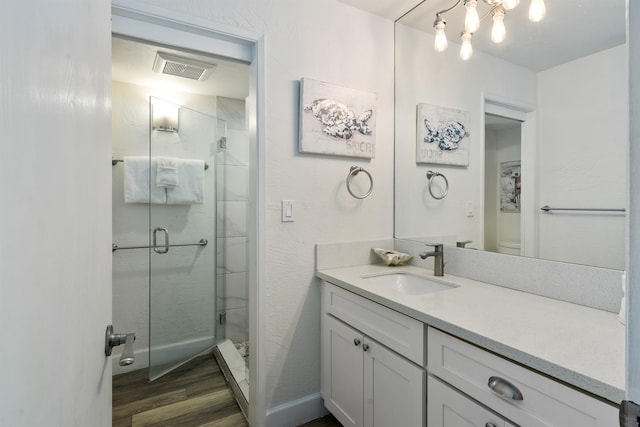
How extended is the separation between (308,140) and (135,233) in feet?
5.25

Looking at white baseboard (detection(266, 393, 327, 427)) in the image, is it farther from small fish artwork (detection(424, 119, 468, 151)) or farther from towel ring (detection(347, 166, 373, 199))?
small fish artwork (detection(424, 119, 468, 151))

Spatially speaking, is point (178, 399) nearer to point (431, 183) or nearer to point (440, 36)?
point (431, 183)

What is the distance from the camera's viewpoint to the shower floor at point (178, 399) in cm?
176

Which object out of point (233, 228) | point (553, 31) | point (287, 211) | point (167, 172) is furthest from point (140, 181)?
point (553, 31)

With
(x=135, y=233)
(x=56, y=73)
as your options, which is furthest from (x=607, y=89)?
(x=135, y=233)

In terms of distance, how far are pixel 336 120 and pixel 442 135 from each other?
2.18 feet

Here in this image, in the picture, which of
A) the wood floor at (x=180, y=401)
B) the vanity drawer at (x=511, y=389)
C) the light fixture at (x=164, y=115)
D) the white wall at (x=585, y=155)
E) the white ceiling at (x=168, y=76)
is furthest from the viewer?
the light fixture at (x=164, y=115)

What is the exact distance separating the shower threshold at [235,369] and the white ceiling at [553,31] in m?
2.31

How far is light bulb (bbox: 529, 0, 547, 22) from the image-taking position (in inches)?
51.7

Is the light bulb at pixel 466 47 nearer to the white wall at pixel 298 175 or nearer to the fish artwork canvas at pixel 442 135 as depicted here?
the fish artwork canvas at pixel 442 135

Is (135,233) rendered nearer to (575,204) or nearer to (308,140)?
(308,140)

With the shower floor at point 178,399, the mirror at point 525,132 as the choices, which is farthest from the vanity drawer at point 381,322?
the shower floor at point 178,399

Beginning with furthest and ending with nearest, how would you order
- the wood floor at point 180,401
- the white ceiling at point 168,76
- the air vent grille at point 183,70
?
the air vent grille at point 183,70
the white ceiling at point 168,76
the wood floor at point 180,401

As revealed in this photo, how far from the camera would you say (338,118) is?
176cm
